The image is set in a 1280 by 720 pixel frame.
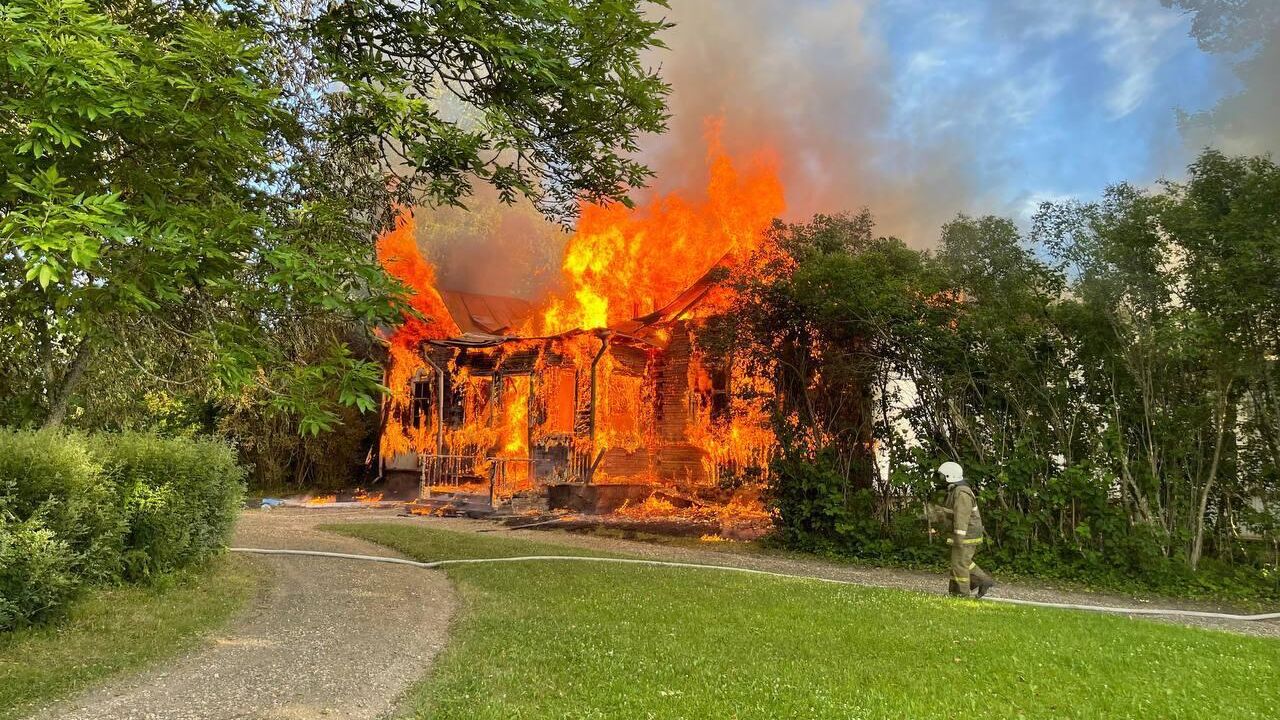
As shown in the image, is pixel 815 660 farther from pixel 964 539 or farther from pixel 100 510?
pixel 100 510

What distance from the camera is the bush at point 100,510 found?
5758 mm

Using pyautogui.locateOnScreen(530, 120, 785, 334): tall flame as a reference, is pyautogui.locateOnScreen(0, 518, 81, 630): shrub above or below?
below

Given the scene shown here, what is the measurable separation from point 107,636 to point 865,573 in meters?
8.79

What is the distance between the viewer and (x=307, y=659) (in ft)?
18.9

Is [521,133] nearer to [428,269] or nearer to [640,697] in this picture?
[640,697]

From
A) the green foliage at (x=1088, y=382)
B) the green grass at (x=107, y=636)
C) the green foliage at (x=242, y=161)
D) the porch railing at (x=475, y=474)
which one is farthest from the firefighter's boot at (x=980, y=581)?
the porch railing at (x=475, y=474)

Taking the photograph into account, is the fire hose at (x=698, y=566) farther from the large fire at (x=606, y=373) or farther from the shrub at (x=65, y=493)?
the large fire at (x=606, y=373)

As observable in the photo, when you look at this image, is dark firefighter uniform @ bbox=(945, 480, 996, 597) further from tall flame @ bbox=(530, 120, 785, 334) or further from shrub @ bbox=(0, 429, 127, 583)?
tall flame @ bbox=(530, 120, 785, 334)

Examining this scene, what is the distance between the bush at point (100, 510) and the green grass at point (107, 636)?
0.23 m

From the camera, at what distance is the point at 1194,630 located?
22.8ft

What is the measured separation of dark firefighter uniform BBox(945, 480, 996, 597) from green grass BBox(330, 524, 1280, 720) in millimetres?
429

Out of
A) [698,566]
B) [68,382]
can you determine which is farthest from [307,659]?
[698,566]

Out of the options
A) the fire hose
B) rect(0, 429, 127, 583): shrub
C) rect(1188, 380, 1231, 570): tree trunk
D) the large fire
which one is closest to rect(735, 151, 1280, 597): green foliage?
rect(1188, 380, 1231, 570): tree trunk

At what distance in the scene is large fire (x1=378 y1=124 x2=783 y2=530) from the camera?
1867cm
